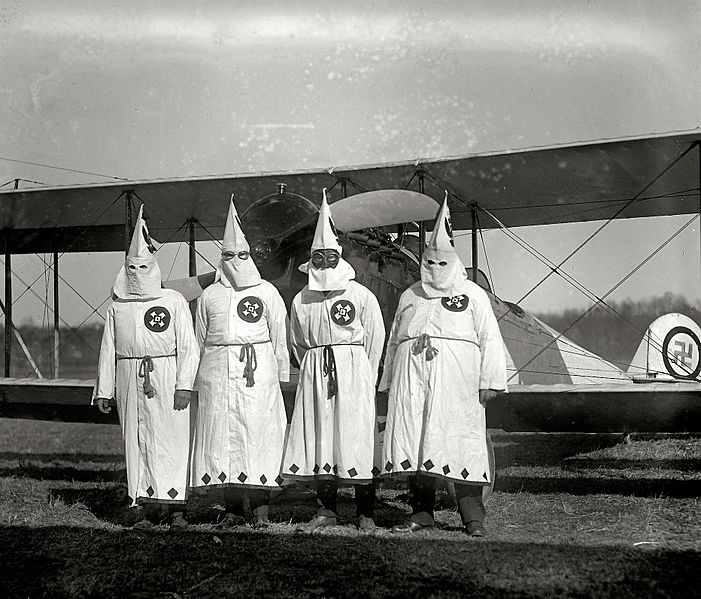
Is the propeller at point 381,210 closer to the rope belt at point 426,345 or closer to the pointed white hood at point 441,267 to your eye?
the pointed white hood at point 441,267

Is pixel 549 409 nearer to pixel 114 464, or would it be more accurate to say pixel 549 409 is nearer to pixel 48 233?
pixel 114 464

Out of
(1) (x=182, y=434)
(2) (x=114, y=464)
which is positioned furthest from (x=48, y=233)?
(1) (x=182, y=434)

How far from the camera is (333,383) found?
17.0 feet

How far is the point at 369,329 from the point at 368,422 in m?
0.66

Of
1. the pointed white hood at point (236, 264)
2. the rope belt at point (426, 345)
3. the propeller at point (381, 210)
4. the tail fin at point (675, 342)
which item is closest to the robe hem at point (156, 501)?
the pointed white hood at point (236, 264)

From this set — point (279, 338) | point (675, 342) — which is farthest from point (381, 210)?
point (675, 342)

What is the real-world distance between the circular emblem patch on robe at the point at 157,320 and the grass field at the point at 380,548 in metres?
1.42

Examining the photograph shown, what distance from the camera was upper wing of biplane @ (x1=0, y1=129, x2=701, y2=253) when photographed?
23.4ft

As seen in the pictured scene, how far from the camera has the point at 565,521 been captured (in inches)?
210

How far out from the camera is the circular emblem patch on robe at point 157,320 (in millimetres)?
5543

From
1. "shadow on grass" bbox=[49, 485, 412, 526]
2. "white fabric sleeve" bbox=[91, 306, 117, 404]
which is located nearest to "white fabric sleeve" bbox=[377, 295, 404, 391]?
"shadow on grass" bbox=[49, 485, 412, 526]

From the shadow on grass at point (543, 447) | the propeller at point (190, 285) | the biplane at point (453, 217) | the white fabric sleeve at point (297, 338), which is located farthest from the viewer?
the shadow on grass at point (543, 447)

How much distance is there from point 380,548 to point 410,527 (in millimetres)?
709

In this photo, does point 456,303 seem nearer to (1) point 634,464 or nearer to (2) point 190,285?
(2) point 190,285
